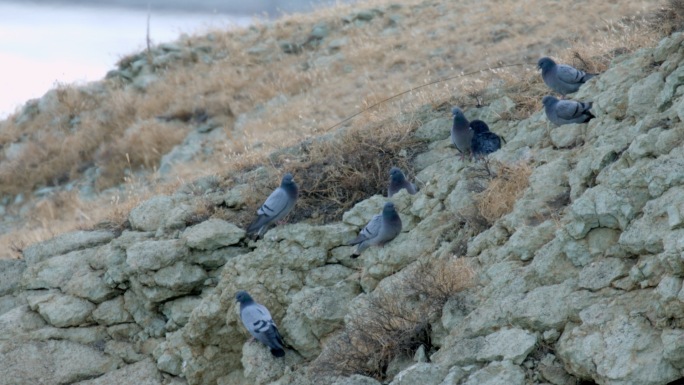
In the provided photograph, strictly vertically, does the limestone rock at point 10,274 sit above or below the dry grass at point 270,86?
above

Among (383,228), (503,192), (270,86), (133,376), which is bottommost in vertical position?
(270,86)

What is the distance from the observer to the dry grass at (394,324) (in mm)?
7000

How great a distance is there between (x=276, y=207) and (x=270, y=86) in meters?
10.9

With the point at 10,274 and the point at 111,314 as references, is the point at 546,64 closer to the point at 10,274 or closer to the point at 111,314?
the point at 111,314

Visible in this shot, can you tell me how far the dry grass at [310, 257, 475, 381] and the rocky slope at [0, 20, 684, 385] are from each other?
0.08m

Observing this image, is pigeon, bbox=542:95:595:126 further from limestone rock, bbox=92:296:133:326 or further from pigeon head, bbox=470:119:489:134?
limestone rock, bbox=92:296:133:326

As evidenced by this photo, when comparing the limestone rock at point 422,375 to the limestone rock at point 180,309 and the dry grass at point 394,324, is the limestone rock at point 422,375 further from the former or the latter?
the limestone rock at point 180,309

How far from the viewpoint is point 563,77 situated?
1019 cm

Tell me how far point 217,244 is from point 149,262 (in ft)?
2.53

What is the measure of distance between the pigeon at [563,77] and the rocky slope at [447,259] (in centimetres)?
52

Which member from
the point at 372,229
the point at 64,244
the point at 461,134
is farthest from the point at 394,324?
the point at 64,244

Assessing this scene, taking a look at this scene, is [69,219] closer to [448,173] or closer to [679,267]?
[448,173]

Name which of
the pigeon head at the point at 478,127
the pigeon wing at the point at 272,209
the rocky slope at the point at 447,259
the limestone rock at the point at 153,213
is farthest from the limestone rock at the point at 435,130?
the limestone rock at the point at 153,213

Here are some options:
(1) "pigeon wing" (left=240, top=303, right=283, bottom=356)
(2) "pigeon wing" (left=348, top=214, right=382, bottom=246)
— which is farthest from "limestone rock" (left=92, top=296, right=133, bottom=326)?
(2) "pigeon wing" (left=348, top=214, right=382, bottom=246)
